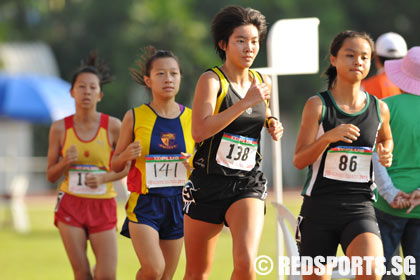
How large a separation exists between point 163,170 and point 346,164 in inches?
57.9

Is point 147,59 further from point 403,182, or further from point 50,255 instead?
point 50,255

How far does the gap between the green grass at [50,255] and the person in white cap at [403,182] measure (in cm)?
304

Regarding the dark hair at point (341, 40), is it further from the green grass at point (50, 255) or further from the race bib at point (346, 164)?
the green grass at point (50, 255)

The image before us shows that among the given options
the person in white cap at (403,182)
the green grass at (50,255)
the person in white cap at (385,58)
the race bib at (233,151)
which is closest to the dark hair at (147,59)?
the race bib at (233,151)

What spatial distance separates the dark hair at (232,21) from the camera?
16.6 feet

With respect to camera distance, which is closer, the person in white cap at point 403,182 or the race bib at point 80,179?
the person in white cap at point 403,182

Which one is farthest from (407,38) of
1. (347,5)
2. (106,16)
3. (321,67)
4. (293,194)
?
(106,16)

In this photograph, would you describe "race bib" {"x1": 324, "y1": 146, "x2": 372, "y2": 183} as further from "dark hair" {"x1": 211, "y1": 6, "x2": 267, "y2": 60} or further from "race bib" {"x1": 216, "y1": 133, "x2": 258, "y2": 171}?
"dark hair" {"x1": 211, "y1": 6, "x2": 267, "y2": 60}

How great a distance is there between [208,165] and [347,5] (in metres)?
27.8

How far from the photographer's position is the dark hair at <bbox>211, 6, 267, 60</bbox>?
5.05m

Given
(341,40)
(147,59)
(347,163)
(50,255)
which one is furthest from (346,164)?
(50,255)

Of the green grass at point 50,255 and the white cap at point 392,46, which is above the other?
the white cap at point 392,46

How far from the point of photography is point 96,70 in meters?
6.96

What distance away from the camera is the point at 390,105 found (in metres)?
5.62
